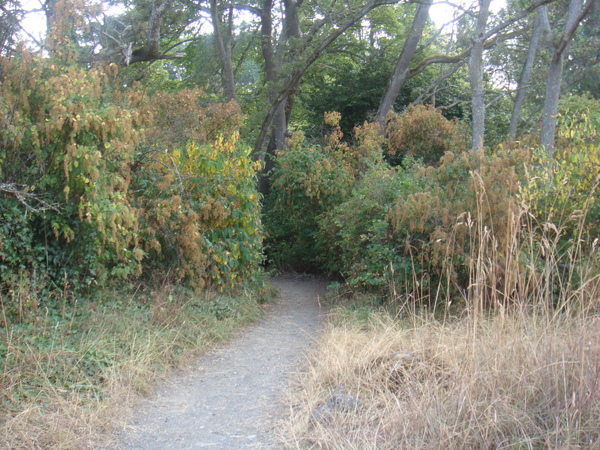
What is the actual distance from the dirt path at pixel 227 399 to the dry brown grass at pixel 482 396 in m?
0.37

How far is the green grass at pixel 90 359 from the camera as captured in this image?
13.8 feet

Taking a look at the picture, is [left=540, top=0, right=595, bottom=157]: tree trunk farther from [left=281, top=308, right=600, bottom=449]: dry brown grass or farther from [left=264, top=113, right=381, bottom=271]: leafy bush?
[left=281, top=308, right=600, bottom=449]: dry brown grass

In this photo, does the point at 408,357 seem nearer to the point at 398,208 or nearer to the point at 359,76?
the point at 398,208

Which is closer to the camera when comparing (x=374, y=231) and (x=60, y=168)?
(x=60, y=168)

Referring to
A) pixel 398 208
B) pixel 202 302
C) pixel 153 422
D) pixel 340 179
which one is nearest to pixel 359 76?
pixel 340 179

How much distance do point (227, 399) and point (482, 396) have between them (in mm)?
2470

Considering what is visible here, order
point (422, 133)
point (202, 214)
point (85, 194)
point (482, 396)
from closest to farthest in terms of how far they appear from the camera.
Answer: point (482, 396)
point (85, 194)
point (202, 214)
point (422, 133)

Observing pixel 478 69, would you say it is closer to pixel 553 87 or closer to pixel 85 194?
pixel 553 87

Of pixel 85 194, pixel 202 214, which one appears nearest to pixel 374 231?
pixel 202 214

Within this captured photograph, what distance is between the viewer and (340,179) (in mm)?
13180

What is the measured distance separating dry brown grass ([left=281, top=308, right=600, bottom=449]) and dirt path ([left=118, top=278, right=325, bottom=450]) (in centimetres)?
37

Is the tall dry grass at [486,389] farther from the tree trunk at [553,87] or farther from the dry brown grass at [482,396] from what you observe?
the tree trunk at [553,87]

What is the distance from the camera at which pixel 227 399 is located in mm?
5219

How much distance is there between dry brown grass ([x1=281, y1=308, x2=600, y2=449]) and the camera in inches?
132
